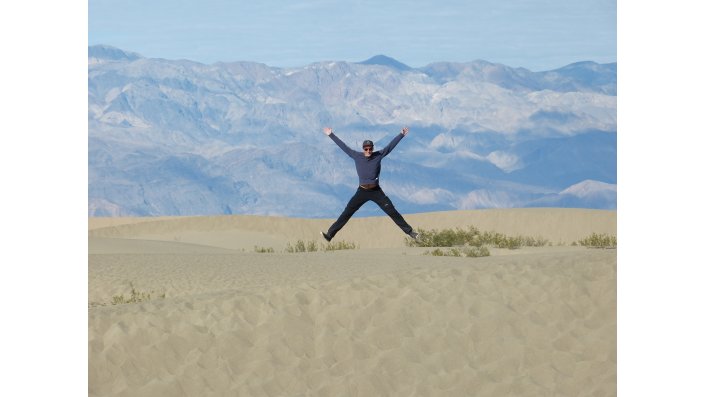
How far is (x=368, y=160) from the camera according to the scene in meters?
16.0

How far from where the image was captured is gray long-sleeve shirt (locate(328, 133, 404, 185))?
1586cm

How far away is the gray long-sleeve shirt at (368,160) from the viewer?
624 inches

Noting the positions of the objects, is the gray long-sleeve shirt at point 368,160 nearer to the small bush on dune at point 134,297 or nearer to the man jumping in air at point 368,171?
the man jumping in air at point 368,171

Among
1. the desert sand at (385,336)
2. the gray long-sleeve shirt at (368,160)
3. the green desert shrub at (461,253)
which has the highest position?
the gray long-sleeve shirt at (368,160)

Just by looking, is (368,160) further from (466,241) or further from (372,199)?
(466,241)

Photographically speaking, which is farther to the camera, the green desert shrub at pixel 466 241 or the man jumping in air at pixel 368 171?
the green desert shrub at pixel 466 241

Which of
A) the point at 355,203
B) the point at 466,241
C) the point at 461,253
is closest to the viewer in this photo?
the point at 355,203

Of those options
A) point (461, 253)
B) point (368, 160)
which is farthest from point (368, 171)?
point (461, 253)

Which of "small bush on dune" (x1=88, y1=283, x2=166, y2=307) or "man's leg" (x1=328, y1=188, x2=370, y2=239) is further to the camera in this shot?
"man's leg" (x1=328, y1=188, x2=370, y2=239)

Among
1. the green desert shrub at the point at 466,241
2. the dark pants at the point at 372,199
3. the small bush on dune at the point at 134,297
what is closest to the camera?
the small bush on dune at the point at 134,297

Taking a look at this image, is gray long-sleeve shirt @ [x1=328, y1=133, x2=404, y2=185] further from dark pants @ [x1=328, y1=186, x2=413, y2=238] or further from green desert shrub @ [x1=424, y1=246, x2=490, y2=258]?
green desert shrub @ [x1=424, y1=246, x2=490, y2=258]

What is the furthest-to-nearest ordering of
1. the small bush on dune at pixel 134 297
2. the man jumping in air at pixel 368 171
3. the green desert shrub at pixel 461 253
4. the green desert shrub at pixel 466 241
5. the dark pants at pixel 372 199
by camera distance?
the green desert shrub at pixel 466 241
the green desert shrub at pixel 461 253
the dark pants at pixel 372 199
the man jumping in air at pixel 368 171
the small bush on dune at pixel 134 297

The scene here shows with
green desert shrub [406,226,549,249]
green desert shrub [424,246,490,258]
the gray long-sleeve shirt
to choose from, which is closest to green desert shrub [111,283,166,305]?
the gray long-sleeve shirt

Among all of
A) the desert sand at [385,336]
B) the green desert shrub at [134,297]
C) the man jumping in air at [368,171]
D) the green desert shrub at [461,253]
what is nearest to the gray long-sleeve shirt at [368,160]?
the man jumping in air at [368,171]
